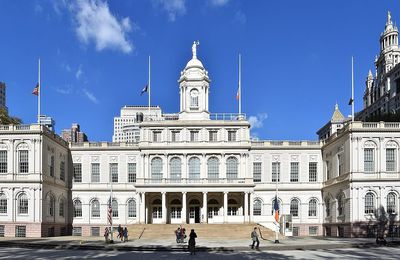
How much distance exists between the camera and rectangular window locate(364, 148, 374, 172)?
2088 inches

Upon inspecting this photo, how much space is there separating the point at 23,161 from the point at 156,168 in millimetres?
17395

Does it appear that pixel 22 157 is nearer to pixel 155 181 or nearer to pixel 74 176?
pixel 74 176

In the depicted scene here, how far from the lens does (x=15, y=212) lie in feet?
177

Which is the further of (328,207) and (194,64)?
(194,64)

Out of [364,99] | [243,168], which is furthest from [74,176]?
[364,99]

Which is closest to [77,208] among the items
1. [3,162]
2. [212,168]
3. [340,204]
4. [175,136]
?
[3,162]

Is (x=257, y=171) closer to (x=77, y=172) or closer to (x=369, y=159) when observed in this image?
(x=369, y=159)

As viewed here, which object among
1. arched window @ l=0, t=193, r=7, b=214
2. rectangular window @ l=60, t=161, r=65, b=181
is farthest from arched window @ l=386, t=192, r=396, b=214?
arched window @ l=0, t=193, r=7, b=214

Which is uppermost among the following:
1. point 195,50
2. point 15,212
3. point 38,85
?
point 195,50

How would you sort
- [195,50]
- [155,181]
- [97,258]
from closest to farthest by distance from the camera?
[97,258], [155,181], [195,50]

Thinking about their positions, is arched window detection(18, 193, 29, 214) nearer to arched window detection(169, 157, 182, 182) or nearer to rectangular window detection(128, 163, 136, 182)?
rectangular window detection(128, 163, 136, 182)

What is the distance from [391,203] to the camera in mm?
53125

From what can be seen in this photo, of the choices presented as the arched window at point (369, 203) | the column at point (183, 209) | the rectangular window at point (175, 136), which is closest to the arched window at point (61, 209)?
the column at point (183, 209)

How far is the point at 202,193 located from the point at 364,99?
327 feet
